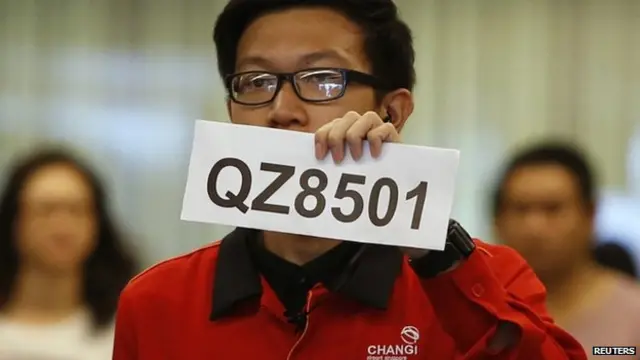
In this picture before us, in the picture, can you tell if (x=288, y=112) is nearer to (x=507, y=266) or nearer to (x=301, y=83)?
(x=301, y=83)

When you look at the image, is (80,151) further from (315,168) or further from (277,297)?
(315,168)

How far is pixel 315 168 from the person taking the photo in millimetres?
869

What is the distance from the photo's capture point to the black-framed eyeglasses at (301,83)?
988 mm

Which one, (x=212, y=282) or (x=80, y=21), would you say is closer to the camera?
(x=212, y=282)

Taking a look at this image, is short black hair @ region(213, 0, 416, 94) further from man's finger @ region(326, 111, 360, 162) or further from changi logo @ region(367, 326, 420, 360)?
changi logo @ region(367, 326, 420, 360)

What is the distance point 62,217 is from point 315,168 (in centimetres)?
148

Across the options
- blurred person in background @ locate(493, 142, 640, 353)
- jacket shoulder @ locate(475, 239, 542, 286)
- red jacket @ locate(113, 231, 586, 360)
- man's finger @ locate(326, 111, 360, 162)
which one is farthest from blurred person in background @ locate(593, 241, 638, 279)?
man's finger @ locate(326, 111, 360, 162)

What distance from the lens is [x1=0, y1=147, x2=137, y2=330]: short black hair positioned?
84.6 inches

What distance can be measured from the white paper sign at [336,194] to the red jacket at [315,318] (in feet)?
0.34

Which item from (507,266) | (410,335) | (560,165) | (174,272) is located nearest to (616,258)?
(560,165)

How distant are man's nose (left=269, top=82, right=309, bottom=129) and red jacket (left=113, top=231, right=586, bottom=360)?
210 mm

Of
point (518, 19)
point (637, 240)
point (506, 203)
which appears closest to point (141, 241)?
point (506, 203)

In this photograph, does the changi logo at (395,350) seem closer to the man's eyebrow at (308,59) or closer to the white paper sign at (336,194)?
the white paper sign at (336,194)

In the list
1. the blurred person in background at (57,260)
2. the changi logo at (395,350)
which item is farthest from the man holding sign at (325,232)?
the blurred person in background at (57,260)
